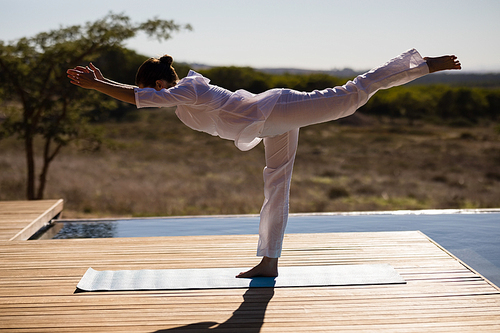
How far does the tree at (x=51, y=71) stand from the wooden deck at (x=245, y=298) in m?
4.04

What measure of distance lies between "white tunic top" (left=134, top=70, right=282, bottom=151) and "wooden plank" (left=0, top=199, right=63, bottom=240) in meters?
1.90

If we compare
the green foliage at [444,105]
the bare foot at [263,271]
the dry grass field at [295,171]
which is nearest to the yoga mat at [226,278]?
the bare foot at [263,271]

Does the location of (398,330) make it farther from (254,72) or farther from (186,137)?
(186,137)

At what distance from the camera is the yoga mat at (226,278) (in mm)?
2234

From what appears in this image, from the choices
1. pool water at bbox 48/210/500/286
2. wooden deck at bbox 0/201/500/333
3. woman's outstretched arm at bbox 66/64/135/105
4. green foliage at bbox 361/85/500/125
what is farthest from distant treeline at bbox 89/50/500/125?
woman's outstretched arm at bbox 66/64/135/105

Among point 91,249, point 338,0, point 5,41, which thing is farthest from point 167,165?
point 91,249

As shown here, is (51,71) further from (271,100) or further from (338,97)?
(338,97)

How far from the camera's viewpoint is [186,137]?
56.4 ft

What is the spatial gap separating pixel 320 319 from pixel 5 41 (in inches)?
240

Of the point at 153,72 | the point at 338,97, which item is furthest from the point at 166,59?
the point at 338,97

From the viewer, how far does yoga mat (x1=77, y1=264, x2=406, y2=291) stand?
2234 mm

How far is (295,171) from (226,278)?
1152 centimetres

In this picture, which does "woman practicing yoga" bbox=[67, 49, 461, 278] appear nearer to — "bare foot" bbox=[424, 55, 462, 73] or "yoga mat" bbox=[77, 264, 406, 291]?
"bare foot" bbox=[424, 55, 462, 73]

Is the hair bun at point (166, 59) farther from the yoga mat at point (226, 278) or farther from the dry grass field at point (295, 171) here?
the dry grass field at point (295, 171)
